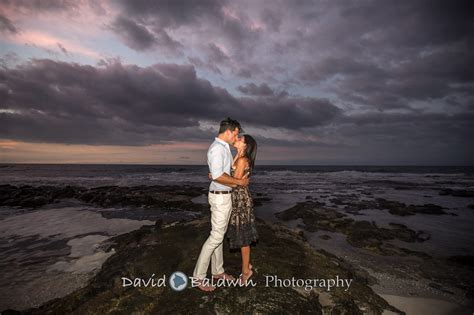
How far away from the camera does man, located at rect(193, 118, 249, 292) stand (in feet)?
13.9

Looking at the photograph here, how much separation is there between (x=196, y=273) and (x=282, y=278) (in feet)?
5.86

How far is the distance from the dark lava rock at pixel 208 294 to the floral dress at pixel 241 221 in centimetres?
87

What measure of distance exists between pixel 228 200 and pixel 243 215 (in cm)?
59

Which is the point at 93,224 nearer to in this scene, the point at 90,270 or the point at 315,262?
the point at 90,270

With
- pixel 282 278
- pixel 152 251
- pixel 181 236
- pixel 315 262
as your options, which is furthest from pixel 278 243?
pixel 152 251

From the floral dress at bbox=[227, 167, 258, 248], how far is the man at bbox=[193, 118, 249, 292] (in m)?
0.30

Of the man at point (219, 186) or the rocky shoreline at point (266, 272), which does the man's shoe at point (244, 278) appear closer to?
the rocky shoreline at point (266, 272)

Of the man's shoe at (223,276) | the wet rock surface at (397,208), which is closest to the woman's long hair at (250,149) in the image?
the man's shoe at (223,276)

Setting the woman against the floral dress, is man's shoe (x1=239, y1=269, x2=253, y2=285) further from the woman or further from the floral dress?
the floral dress

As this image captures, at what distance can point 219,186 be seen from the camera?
172 inches

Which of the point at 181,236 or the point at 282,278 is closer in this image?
the point at 282,278

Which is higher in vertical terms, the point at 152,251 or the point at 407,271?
the point at 152,251

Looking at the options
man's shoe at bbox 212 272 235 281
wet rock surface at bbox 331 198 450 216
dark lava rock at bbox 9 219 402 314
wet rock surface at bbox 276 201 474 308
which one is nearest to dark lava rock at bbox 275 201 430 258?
wet rock surface at bbox 276 201 474 308

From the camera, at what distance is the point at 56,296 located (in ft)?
19.5
